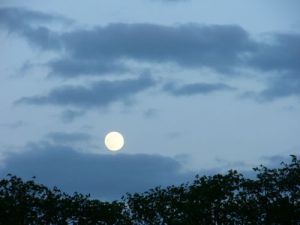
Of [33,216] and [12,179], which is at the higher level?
[12,179]

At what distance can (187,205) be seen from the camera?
159 ft

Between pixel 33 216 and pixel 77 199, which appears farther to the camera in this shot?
pixel 77 199

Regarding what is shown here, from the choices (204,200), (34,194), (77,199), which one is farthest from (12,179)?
(204,200)

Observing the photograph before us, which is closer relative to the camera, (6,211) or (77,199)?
(6,211)

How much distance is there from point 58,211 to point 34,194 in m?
2.96

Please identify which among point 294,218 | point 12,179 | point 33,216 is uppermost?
point 12,179

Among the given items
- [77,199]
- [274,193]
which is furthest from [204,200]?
[77,199]

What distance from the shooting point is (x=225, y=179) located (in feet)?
165

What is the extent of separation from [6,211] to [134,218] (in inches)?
514

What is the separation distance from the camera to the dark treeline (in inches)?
1859

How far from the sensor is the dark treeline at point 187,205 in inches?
1859

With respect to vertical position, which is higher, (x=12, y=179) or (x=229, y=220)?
(x=12, y=179)

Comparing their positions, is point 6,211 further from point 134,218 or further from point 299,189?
point 299,189

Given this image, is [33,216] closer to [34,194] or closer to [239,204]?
[34,194]
